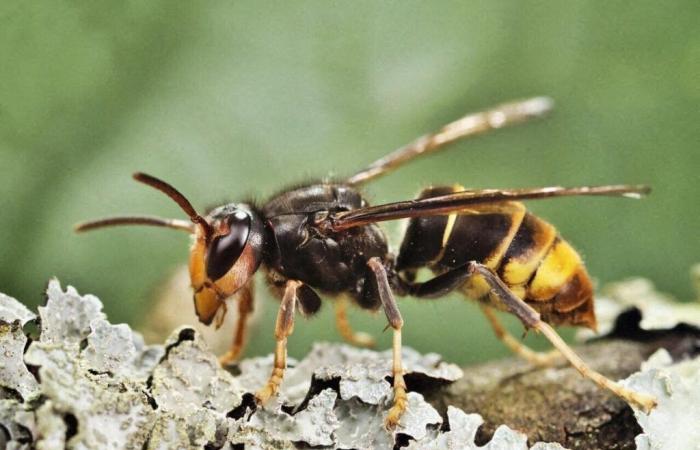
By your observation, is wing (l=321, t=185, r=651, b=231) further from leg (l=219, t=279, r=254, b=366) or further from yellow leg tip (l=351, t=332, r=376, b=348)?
yellow leg tip (l=351, t=332, r=376, b=348)

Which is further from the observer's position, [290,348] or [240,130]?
[240,130]

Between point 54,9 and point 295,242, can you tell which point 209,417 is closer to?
point 295,242

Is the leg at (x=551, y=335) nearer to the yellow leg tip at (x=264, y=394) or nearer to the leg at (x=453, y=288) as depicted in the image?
the leg at (x=453, y=288)

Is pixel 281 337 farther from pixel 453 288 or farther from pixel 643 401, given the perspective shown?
pixel 643 401

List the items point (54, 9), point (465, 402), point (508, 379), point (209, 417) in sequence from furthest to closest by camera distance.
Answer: point (54, 9) → point (508, 379) → point (465, 402) → point (209, 417)

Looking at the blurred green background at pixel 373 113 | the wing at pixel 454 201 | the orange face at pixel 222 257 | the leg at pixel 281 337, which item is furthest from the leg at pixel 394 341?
the blurred green background at pixel 373 113

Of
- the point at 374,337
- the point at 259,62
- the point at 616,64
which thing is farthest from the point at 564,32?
the point at 374,337

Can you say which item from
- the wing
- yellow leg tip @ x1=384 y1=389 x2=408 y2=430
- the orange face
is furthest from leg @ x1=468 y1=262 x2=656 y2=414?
the orange face
